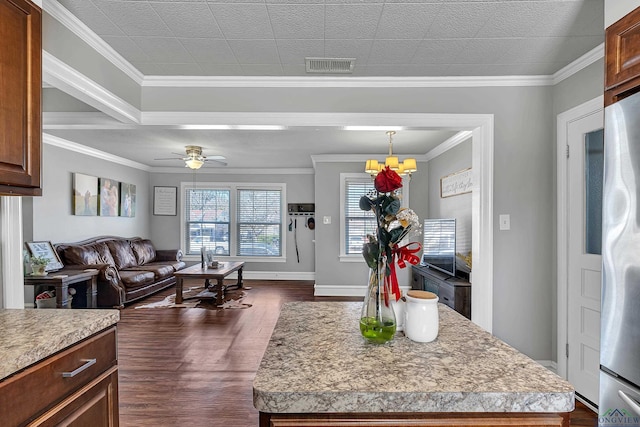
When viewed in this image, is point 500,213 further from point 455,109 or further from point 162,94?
point 162,94

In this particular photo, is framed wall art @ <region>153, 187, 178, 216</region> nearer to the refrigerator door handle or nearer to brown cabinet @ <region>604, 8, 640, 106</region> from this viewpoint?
brown cabinet @ <region>604, 8, 640, 106</region>

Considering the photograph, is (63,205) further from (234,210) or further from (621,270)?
(621,270)

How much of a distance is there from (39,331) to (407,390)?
1329mm

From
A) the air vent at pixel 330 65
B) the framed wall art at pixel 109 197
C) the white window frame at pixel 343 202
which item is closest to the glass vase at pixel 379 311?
the air vent at pixel 330 65

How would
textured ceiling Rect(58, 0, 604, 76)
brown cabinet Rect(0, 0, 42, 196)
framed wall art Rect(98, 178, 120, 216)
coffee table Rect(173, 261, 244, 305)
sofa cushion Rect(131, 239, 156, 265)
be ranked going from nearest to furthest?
brown cabinet Rect(0, 0, 42, 196) < textured ceiling Rect(58, 0, 604, 76) < coffee table Rect(173, 261, 244, 305) < framed wall art Rect(98, 178, 120, 216) < sofa cushion Rect(131, 239, 156, 265)

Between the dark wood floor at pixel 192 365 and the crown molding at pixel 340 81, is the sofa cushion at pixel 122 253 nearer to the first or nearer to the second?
the dark wood floor at pixel 192 365

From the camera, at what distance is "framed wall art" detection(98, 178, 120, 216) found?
19.3 ft

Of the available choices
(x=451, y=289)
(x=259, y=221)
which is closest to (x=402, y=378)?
(x=451, y=289)

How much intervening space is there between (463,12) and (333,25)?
2.47 feet

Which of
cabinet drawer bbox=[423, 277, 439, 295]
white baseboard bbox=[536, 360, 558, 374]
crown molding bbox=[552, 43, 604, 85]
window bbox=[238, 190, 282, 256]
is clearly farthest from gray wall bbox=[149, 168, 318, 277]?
crown molding bbox=[552, 43, 604, 85]

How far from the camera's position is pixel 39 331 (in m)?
1.25

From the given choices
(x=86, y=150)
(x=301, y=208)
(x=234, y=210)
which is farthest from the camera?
(x=234, y=210)

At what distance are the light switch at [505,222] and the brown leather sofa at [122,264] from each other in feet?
16.2

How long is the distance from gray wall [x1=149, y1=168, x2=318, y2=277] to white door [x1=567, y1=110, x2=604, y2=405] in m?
5.38
